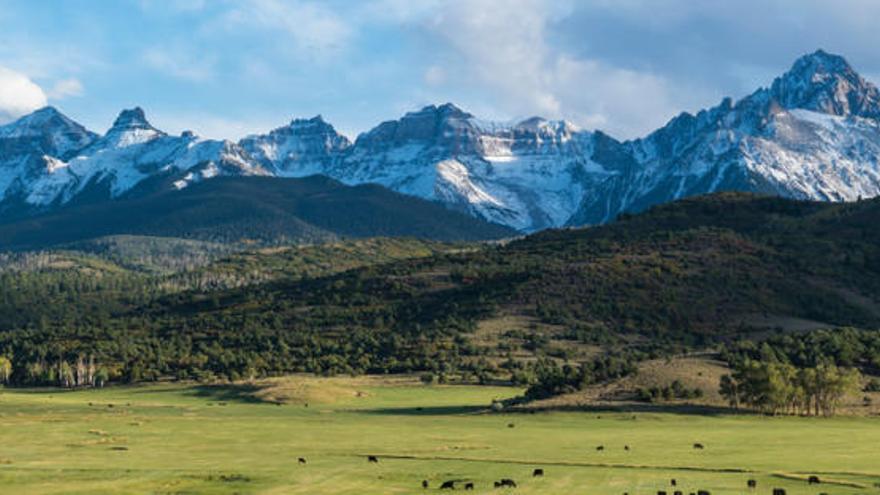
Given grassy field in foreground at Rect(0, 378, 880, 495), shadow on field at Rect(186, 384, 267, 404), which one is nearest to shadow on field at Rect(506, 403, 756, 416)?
grassy field in foreground at Rect(0, 378, 880, 495)

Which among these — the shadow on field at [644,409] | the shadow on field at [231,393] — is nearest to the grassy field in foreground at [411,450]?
the shadow on field at [644,409]

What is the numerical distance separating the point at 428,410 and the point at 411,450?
4967 cm

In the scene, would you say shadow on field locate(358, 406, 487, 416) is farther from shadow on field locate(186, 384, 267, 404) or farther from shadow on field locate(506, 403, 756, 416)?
shadow on field locate(186, 384, 267, 404)

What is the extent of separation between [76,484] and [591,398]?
247ft

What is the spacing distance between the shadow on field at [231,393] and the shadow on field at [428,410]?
2415 cm

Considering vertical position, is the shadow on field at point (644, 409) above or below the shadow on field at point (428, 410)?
above

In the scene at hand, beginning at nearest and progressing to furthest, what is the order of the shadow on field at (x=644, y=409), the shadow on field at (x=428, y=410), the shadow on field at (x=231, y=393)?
the shadow on field at (x=644, y=409) → the shadow on field at (x=428, y=410) → the shadow on field at (x=231, y=393)

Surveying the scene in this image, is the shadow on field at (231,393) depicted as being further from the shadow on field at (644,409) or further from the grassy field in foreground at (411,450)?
the shadow on field at (644,409)

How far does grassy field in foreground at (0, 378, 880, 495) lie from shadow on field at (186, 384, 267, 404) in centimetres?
1770

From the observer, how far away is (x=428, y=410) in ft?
505

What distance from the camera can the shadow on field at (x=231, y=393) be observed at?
179 meters

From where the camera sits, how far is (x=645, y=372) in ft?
500

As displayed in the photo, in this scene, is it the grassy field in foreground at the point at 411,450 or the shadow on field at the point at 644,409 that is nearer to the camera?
the grassy field in foreground at the point at 411,450

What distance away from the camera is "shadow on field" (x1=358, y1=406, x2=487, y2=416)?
148500 mm
